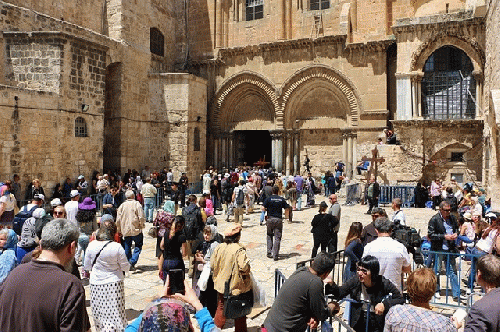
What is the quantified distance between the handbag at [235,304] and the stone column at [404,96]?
13895mm

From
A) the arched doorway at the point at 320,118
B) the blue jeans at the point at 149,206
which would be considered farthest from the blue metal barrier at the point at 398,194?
the blue jeans at the point at 149,206

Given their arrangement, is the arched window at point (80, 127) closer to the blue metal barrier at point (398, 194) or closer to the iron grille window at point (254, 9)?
the iron grille window at point (254, 9)

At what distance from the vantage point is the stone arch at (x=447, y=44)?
611 inches

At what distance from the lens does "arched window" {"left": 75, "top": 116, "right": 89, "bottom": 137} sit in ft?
→ 51.3

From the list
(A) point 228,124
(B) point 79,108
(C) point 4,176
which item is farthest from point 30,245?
(A) point 228,124

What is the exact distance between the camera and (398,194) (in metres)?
15.4

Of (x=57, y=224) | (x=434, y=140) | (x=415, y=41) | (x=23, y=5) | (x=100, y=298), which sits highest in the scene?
(x=23, y=5)

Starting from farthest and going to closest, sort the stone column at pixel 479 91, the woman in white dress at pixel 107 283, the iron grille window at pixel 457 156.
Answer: the iron grille window at pixel 457 156, the stone column at pixel 479 91, the woman in white dress at pixel 107 283

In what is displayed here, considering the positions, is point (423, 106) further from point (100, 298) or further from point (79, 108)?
point (100, 298)

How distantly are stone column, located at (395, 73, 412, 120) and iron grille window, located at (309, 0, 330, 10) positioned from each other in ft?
18.5

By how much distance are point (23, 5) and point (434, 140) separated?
16727mm

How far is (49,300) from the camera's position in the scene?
2445 millimetres

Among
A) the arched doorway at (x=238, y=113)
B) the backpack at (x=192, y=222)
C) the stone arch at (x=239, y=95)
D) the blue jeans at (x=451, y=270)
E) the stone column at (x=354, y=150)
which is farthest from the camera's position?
the arched doorway at (x=238, y=113)

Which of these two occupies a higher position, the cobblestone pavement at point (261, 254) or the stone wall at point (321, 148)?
the stone wall at point (321, 148)
